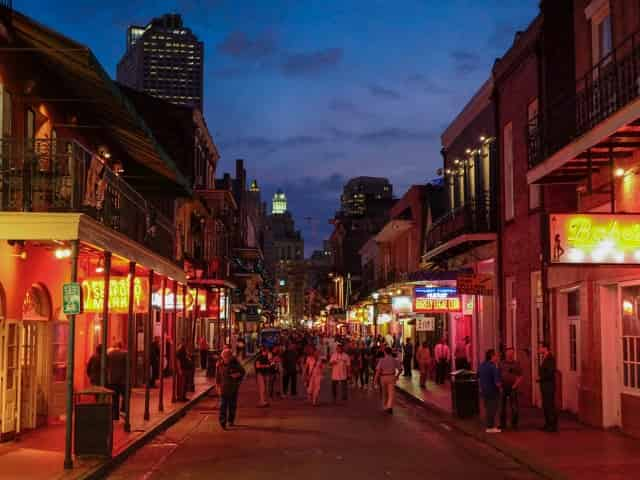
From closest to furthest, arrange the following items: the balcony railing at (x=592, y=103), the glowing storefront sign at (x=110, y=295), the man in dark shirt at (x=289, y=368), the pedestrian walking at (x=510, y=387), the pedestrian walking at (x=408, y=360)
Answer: the balcony railing at (x=592, y=103)
the glowing storefront sign at (x=110, y=295)
the pedestrian walking at (x=510, y=387)
the man in dark shirt at (x=289, y=368)
the pedestrian walking at (x=408, y=360)

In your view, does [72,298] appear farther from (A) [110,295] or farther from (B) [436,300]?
(B) [436,300]

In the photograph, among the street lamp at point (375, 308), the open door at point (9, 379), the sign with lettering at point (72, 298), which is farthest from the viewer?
the street lamp at point (375, 308)

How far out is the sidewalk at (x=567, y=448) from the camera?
13.2 meters

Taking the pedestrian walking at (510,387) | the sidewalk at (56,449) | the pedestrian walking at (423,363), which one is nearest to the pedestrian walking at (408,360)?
the pedestrian walking at (423,363)

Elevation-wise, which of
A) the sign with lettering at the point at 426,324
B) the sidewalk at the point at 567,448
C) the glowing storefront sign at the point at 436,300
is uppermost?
the glowing storefront sign at the point at 436,300

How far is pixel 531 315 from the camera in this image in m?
23.8

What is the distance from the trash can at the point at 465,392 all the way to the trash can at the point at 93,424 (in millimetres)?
9679

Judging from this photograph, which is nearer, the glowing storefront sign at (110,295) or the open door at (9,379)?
the open door at (9,379)

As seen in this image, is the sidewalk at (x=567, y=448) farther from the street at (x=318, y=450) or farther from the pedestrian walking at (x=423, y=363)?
the pedestrian walking at (x=423, y=363)

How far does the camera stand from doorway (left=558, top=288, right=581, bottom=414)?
20.9 metres

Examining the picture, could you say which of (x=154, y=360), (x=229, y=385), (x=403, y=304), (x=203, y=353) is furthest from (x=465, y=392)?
(x=203, y=353)

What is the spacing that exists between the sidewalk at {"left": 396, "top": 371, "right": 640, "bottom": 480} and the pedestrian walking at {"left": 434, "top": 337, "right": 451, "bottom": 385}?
37.8ft

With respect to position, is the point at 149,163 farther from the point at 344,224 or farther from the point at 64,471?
the point at 344,224

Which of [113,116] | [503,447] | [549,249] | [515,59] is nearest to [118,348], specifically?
[113,116]
